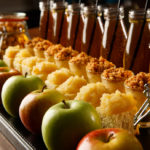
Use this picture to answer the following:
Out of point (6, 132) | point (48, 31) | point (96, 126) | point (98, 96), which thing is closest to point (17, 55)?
point (48, 31)

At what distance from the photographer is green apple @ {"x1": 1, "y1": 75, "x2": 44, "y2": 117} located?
0.81 meters

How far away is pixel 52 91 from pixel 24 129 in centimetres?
13

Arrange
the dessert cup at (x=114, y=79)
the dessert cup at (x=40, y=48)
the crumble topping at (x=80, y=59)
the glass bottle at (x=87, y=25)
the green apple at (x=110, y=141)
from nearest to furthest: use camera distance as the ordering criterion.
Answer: the green apple at (x=110, y=141)
the dessert cup at (x=114, y=79)
the crumble topping at (x=80, y=59)
the glass bottle at (x=87, y=25)
the dessert cup at (x=40, y=48)

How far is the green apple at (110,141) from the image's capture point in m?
0.50

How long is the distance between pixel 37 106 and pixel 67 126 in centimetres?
14

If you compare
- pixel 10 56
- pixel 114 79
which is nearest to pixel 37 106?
pixel 114 79

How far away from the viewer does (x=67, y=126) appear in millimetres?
587

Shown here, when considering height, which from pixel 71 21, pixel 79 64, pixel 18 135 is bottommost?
pixel 18 135

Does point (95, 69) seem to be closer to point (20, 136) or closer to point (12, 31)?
point (20, 136)

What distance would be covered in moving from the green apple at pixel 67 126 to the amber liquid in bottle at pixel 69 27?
577 mm

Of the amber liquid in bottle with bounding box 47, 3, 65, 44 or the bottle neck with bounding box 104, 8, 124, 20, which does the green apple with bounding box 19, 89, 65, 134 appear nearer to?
the bottle neck with bounding box 104, 8, 124, 20

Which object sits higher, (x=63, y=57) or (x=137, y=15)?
(x=137, y=15)

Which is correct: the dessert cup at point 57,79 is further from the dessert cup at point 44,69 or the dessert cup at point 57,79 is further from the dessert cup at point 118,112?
the dessert cup at point 118,112

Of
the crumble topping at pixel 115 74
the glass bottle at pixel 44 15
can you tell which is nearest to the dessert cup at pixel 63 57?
the crumble topping at pixel 115 74
